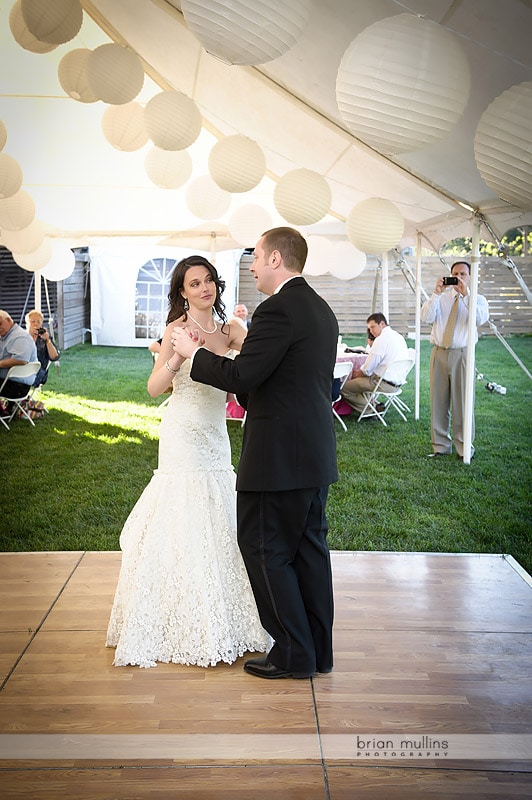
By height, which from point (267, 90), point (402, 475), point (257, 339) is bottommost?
point (402, 475)

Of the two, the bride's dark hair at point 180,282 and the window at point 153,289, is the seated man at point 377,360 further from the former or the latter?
the window at point 153,289

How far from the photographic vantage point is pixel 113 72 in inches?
170

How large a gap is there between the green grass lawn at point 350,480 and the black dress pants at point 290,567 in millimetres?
1697

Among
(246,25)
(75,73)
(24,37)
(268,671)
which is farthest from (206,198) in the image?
(268,671)

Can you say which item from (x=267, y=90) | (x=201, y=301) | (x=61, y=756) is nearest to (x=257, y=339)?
(x=201, y=301)

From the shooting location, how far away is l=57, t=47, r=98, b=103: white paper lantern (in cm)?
482

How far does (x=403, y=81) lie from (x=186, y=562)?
204 cm

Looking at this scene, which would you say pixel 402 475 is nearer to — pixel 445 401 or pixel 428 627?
pixel 445 401

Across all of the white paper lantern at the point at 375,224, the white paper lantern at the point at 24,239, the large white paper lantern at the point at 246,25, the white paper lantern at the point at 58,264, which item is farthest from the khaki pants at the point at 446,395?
the white paper lantern at the point at 58,264

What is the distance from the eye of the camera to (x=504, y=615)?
354 centimetres

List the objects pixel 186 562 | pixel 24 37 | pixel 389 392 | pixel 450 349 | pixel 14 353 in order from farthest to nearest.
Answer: pixel 389 392 < pixel 14 353 < pixel 450 349 < pixel 24 37 < pixel 186 562

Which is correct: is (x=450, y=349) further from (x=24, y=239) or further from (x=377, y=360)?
(x=24, y=239)

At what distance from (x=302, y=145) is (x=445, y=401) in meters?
2.69

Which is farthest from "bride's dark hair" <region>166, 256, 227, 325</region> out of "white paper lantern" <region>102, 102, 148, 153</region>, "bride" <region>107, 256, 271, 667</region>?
"white paper lantern" <region>102, 102, 148, 153</region>
